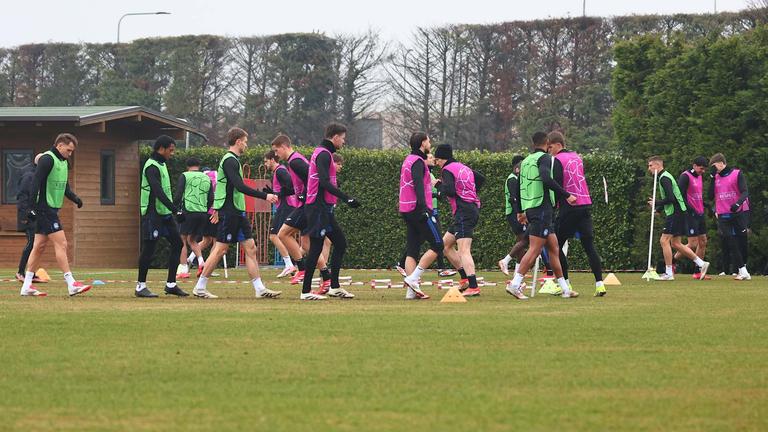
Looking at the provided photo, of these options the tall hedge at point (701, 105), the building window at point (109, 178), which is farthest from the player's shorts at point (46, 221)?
the building window at point (109, 178)

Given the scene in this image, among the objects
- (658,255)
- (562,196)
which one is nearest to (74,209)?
(658,255)

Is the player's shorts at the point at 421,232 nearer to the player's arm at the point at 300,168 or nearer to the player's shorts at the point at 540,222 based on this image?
the player's shorts at the point at 540,222

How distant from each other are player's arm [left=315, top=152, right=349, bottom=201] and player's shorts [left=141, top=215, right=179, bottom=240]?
203 cm

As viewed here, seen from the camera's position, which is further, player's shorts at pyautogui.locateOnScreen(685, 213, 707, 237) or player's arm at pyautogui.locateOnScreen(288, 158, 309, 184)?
player's shorts at pyautogui.locateOnScreen(685, 213, 707, 237)

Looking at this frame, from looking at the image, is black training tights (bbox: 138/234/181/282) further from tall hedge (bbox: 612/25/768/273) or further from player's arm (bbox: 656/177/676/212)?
tall hedge (bbox: 612/25/768/273)

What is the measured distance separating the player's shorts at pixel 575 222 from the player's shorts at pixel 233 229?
386cm

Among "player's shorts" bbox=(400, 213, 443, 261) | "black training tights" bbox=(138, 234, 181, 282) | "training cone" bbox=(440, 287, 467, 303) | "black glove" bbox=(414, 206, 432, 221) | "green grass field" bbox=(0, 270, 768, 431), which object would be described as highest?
"black glove" bbox=(414, 206, 432, 221)

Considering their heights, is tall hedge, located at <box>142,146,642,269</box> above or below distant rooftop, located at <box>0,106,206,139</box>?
below

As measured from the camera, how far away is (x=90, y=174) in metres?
32.0

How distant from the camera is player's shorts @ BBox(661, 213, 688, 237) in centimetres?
2336

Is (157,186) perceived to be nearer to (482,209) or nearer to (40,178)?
(40,178)

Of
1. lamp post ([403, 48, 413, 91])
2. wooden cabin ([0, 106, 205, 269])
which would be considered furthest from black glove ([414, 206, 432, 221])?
lamp post ([403, 48, 413, 91])

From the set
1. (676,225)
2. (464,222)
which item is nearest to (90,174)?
(676,225)

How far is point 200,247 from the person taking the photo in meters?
24.2
